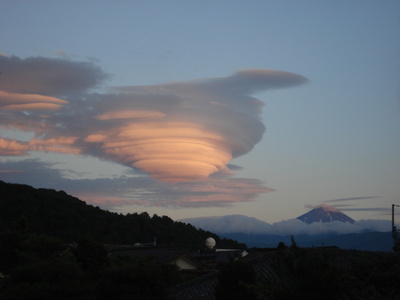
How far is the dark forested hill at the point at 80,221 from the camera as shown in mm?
115688

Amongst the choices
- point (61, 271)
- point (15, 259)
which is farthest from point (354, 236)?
point (61, 271)

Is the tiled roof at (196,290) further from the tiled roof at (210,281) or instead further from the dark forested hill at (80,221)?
the dark forested hill at (80,221)

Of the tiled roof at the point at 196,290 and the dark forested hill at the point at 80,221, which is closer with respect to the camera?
the tiled roof at the point at 196,290

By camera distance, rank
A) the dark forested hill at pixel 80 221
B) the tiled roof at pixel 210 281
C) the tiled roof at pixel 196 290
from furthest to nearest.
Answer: the dark forested hill at pixel 80 221 → the tiled roof at pixel 210 281 → the tiled roof at pixel 196 290

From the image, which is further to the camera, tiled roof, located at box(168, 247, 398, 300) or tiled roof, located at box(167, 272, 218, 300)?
tiled roof, located at box(168, 247, 398, 300)

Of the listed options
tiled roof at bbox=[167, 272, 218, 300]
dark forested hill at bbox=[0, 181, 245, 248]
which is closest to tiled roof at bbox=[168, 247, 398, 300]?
tiled roof at bbox=[167, 272, 218, 300]

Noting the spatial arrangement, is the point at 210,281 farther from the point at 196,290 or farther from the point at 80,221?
the point at 80,221

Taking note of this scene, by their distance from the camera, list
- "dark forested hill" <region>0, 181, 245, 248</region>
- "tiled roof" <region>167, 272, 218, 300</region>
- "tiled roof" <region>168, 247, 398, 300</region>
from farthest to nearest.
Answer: "dark forested hill" <region>0, 181, 245, 248</region>, "tiled roof" <region>168, 247, 398, 300</region>, "tiled roof" <region>167, 272, 218, 300</region>

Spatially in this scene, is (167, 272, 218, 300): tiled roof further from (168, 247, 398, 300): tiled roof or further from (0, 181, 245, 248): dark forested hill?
(0, 181, 245, 248): dark forested hill

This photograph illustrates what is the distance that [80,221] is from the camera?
122 m

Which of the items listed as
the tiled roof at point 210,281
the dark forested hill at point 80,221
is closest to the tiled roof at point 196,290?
the tiled roof at point 210,281

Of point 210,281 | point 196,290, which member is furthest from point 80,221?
point 196,290

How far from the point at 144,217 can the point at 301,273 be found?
397ft

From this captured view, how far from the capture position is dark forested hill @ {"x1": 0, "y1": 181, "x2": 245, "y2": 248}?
116 metres
